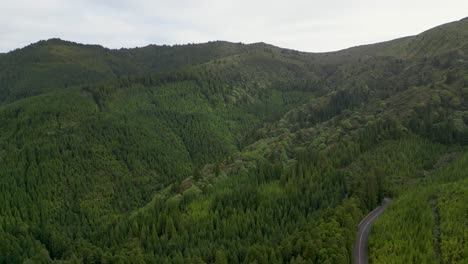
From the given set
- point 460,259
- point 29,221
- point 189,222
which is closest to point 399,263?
point 460,259

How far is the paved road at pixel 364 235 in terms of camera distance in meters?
106

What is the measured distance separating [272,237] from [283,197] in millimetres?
32254

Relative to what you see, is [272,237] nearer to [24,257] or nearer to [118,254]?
[118,254]

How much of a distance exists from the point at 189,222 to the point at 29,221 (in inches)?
3154

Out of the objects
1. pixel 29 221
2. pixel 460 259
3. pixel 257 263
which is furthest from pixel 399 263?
pixel 29 221

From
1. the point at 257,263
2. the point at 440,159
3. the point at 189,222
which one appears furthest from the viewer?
the point at 440,159

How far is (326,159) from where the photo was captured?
186 meters

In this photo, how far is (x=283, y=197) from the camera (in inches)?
6329

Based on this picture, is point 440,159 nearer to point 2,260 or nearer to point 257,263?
point 257,263

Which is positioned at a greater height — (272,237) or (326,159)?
(326,159)

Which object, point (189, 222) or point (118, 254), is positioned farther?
point (189, 222)

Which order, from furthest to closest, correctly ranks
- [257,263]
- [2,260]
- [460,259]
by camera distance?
1. [2,260]
2. [257,263]
3. [460,259]

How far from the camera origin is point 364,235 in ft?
383

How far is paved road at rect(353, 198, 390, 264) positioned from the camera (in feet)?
348
